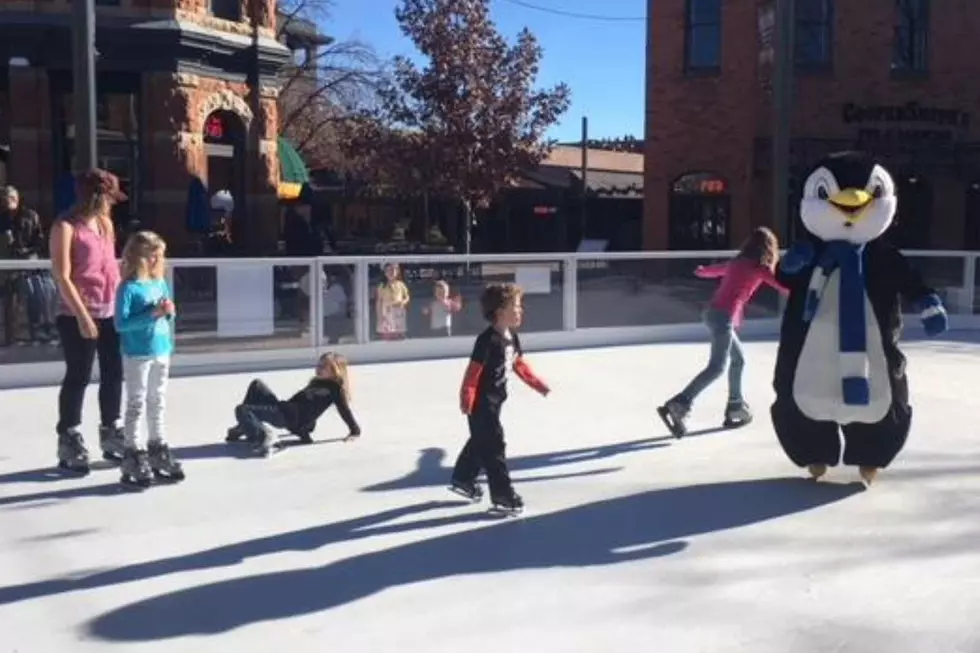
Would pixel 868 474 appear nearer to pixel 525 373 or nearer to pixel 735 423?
pixel 735 423

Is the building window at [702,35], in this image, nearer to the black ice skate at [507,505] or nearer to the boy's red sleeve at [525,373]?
the boy's red sleeve at [525,373]

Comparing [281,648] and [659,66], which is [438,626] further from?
[659,66]

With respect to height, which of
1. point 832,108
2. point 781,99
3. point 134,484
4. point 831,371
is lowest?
point 134,484

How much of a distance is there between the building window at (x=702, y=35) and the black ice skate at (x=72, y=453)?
62.7 feet

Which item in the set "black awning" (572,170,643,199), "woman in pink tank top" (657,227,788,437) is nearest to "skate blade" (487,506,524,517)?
"woman in pink tank top" (657,227,788,437)

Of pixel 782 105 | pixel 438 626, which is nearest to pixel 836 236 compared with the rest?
pixel 438 626

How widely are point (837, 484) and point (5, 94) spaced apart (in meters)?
14.1

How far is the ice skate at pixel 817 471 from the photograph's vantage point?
6.88m

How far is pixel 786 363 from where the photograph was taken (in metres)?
6.90

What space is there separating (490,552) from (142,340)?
2286mm

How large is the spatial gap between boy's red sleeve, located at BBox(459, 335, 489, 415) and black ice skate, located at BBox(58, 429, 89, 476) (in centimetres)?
245

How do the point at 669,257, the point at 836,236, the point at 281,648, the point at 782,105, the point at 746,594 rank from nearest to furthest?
the point at 281,648, the point at 746,594, the point at 836,236, the point at 669,257, the point at 782,105

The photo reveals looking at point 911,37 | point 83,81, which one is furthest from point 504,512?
point 911,37

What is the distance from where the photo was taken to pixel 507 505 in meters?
6.11
